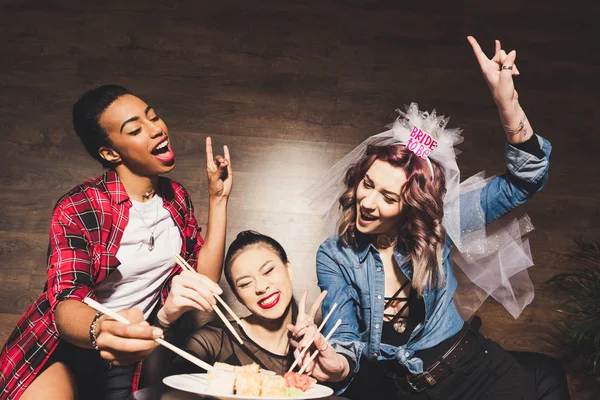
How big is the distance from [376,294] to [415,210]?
1.02 feet

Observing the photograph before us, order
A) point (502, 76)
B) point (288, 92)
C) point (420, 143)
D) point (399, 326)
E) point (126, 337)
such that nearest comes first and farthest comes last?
point (126, 337) < point (502, 76) < point (420, 143) < point (399, 326) < point (288, 92)

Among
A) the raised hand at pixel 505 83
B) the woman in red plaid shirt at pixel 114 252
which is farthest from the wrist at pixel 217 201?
the raised hand at pixel 505 83

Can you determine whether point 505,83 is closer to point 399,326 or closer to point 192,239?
point 399,326

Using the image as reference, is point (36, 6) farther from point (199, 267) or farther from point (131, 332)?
point (131, 332)

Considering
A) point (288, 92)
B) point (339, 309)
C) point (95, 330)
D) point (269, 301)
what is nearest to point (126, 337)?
point (95, 330)

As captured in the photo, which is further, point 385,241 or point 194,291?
point 385,241

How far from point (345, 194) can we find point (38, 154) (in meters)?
1.79

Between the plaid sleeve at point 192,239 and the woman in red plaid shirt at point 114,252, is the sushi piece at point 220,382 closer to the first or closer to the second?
the woman in red plaid shirt at point 114,252

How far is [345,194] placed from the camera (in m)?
1.96

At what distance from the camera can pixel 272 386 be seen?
1434mm

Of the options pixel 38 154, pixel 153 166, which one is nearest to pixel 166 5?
pixel 38 154

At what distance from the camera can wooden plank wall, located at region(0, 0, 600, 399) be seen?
2842 mm

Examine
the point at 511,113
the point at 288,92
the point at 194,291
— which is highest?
the point at 288,92

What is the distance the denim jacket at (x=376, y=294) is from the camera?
6.06ft
